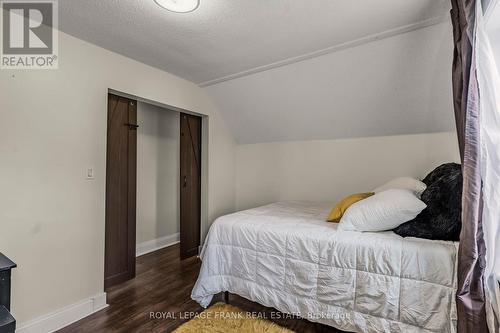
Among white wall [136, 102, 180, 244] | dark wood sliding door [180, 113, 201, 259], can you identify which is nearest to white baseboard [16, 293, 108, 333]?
dark wood sliding door [180, 113, 201, 259]

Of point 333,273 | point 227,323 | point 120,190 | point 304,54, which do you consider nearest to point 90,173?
point 120,190

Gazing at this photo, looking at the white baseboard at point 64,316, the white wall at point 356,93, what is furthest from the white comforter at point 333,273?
the white wall at point 356,93

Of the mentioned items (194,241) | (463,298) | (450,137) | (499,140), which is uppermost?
(450,137)

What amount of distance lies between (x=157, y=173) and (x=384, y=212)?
316 centimetres

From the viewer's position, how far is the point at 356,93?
268 cm

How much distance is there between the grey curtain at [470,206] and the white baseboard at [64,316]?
255 cm

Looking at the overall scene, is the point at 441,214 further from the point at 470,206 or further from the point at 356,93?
the point at 356,93

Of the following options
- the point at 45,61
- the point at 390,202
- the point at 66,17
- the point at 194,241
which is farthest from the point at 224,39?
the point at 194,241

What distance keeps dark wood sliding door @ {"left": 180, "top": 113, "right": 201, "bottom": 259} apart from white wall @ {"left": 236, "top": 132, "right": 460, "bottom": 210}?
28.3 inches

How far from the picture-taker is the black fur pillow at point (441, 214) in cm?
148

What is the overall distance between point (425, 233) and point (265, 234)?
3.35ft

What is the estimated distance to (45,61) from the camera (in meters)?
1.94

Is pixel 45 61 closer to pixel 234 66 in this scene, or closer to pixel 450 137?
pixel 234 66

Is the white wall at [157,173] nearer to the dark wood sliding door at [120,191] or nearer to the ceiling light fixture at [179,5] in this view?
the dark wood sliding door at [120,191]
